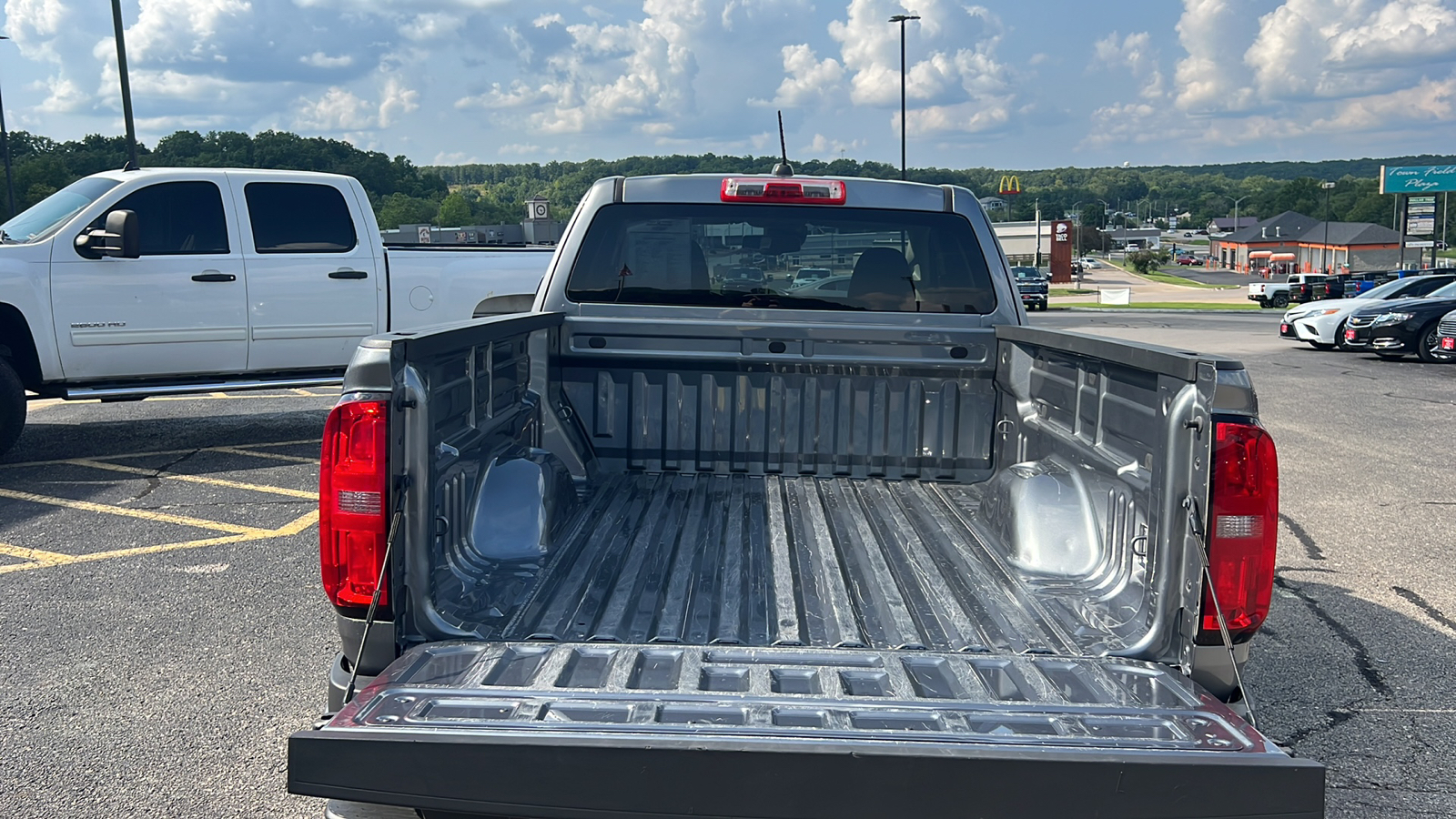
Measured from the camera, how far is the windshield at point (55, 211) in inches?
345

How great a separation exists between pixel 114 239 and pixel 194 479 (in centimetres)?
197

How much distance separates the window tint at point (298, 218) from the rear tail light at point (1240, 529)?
28.1ft

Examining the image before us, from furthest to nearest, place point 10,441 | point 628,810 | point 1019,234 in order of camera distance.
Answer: point 1019,234 < point 10,441 < point 628,810

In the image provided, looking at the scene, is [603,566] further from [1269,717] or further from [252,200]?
[252,200]

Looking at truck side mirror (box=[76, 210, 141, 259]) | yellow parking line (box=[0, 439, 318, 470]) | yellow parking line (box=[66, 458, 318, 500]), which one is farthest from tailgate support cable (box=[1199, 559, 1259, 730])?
yellow parking line (box=[0, 439, 318, 470])

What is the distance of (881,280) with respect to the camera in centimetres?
450

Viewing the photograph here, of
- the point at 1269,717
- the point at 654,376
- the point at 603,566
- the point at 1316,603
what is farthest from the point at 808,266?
the point at 1316,603

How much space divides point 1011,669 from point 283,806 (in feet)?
7.46

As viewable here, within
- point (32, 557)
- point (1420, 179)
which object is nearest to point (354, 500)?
point (32, 557)

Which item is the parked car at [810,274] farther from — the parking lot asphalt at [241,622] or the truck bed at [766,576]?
the parking lot asphalt at [241,622]

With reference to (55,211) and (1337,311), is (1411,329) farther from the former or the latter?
(55,211)

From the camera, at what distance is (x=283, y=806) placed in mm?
3441

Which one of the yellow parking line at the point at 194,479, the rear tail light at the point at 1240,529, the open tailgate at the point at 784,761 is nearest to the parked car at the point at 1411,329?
the yellow parking line at the point at 194,479

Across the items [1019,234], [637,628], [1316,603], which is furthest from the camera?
[1019,234]
